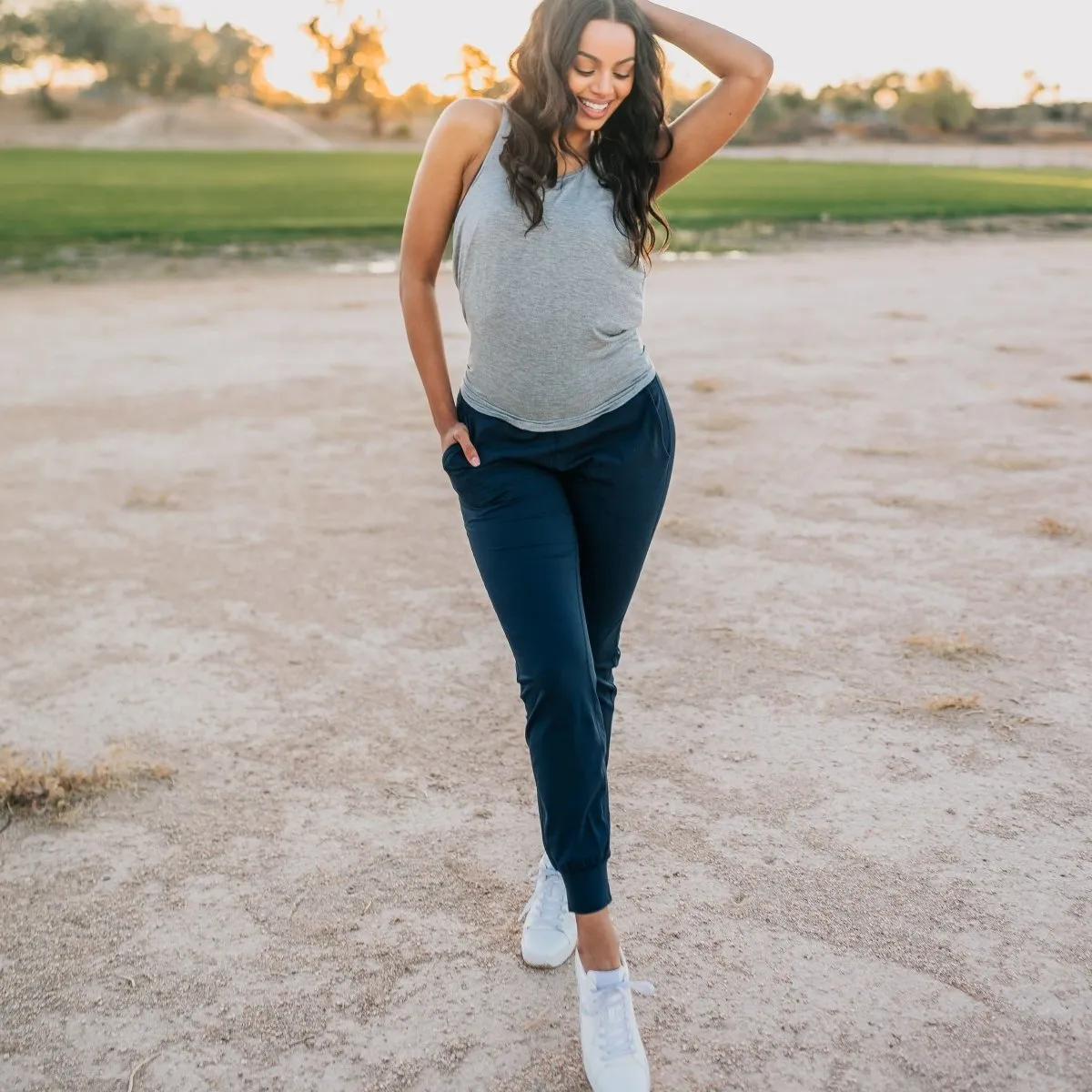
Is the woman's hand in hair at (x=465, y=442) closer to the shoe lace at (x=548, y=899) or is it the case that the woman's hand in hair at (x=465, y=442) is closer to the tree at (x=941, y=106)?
the shoe lace at (x=548, y=899)

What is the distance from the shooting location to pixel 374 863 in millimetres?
3154

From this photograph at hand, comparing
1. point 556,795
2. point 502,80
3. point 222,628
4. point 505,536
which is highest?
point 502,80

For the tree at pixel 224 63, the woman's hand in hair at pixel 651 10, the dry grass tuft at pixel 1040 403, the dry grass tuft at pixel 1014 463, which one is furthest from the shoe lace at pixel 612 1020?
the tree at pixel 224 63

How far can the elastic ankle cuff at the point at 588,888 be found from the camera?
2436 mm

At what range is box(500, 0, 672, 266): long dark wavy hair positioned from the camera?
2.49 meters

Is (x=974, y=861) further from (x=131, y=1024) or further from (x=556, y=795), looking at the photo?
(x=131, y=1024)

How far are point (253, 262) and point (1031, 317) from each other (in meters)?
9.65

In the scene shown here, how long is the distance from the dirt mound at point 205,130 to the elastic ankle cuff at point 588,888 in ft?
232

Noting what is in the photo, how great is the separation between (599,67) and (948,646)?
2683 mm

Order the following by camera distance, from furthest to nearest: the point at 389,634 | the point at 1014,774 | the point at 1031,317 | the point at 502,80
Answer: the point at 1031,317, the point at 389,634, the point at 1014,774, the point at 502,80

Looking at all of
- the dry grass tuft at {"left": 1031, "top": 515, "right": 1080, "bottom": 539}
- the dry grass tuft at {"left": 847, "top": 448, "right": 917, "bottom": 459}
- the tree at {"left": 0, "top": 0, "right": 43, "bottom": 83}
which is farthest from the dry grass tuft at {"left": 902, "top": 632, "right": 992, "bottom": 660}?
the tree at {"left": 0, "top": 0, "right": 43, "bottom": 83}

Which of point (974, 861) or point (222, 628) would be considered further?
point (222, 628)

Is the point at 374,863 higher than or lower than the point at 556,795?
lower

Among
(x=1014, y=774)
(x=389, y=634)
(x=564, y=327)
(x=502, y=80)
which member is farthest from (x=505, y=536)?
(x=389, y=634)
